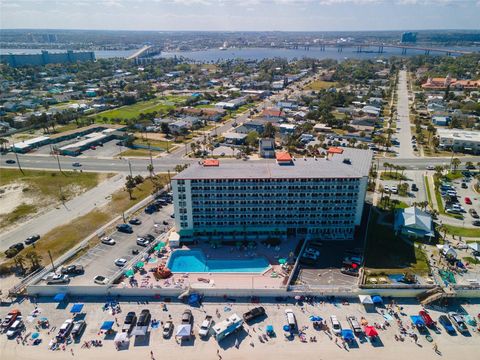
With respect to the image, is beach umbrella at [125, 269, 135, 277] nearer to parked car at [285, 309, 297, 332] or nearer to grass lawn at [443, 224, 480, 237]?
parked car at [285, 309, 297, 332]

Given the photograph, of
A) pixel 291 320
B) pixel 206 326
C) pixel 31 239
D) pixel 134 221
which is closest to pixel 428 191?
pixel 291 320

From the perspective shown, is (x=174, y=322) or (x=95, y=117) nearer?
(x=174, y=322)

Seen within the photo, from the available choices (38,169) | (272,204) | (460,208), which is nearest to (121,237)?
(272,204)

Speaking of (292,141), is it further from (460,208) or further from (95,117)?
(95,117)

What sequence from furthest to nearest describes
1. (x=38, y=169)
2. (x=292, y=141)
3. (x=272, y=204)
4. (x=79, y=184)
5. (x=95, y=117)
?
1. (x=95, y=117)
2. (x=292, y=141)
3. (x=38, y=169)
4. (x=79, y=184)
5. (x=272, y=204)

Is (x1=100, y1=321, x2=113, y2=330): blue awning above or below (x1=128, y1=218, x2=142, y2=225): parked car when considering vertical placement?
below

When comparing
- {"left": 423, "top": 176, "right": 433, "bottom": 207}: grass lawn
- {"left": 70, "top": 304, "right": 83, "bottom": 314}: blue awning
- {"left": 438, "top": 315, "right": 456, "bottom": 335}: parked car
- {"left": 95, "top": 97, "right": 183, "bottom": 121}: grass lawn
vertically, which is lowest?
{"left": 70, "top": 304, "right": 83, "bottom": 314}: blue awning

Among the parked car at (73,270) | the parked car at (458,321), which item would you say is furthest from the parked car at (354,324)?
the parked car at (73,270)

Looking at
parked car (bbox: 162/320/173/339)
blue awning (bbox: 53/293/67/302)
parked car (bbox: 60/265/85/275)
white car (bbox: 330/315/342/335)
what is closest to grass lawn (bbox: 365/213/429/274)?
white car (bbox: 330/315/342/335)
